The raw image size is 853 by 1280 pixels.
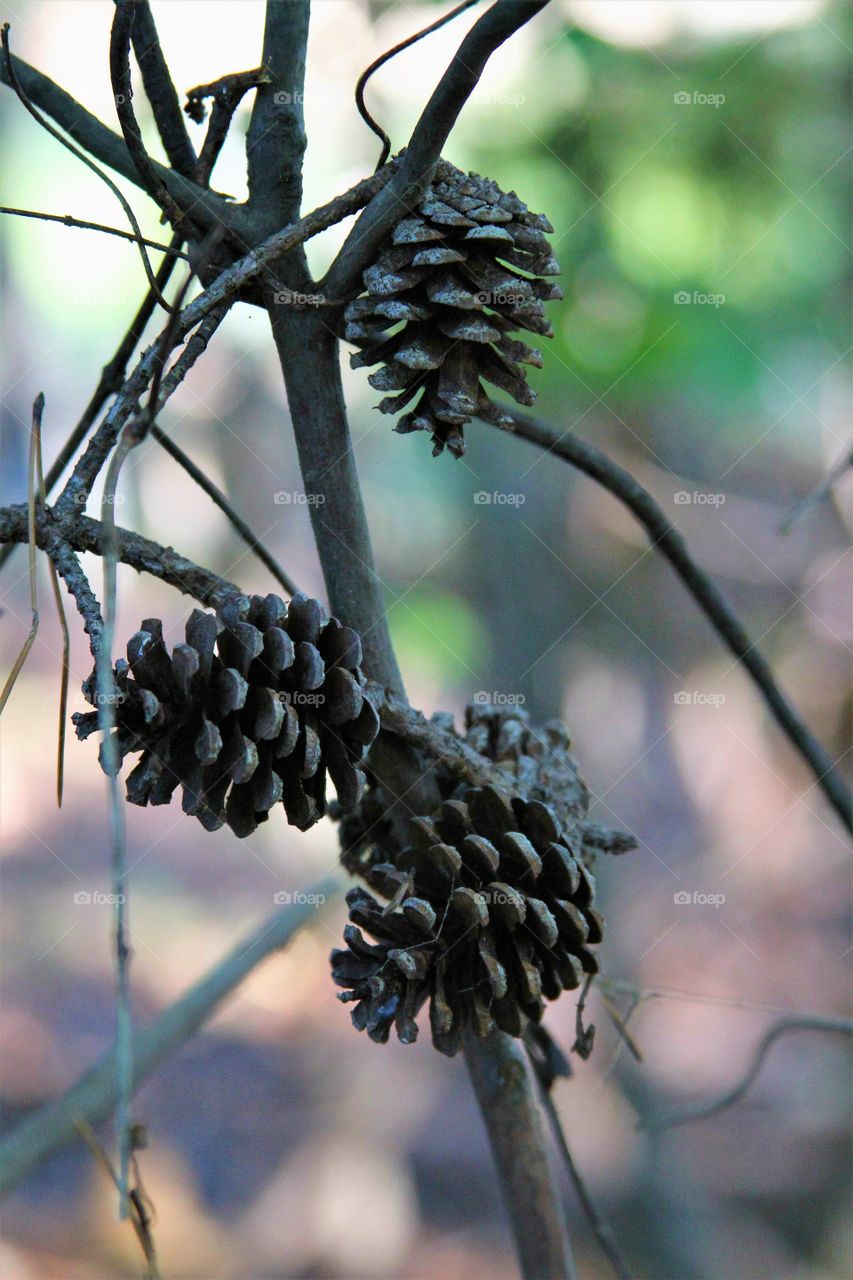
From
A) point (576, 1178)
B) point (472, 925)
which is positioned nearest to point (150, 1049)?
point (576, 1178)

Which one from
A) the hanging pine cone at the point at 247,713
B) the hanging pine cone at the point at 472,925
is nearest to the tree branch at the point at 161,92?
the hanging pine cone at the point at 247,713

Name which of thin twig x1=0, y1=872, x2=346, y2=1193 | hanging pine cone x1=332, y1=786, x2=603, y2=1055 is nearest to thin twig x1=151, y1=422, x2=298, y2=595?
hanging pine cone x1=332, y1=786, x2=603, y2=1055

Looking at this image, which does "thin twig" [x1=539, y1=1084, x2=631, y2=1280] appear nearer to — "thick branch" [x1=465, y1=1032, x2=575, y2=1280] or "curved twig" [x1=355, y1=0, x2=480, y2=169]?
"thick branch" [x1=465, y1=1032, x2=575, y2=1280]

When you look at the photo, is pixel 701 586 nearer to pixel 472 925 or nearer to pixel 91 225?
pixel 472 925

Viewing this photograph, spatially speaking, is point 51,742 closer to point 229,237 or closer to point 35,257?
point 35,257

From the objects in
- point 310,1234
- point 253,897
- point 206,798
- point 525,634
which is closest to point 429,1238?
point 310,1234

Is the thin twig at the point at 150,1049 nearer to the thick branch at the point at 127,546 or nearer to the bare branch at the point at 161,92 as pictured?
the thick branch at the point at 127,546
